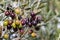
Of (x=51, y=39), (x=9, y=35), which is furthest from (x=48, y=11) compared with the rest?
(x=9, y=35)

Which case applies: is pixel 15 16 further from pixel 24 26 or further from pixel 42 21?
pixel 42 21

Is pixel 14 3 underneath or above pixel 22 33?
above

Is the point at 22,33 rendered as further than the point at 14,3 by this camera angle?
No

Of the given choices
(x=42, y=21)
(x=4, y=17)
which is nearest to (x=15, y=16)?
(x=4, y=17)

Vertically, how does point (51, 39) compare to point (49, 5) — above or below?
below

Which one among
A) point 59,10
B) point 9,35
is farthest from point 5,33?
point 59,10

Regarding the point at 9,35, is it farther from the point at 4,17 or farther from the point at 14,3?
the point at 14,3

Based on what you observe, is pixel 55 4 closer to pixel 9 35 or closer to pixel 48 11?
pixel 48 11
